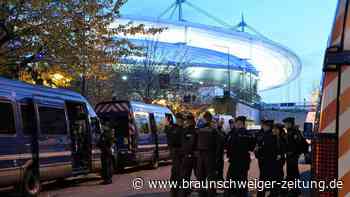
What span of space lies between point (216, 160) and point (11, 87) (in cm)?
473

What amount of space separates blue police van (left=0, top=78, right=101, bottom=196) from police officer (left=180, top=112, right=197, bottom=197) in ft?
12.0

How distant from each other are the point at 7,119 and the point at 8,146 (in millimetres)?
609

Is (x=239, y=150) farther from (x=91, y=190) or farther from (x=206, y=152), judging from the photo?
(x=91, y=190)

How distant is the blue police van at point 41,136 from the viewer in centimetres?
1245

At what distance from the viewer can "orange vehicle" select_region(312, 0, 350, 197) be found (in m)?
4.52

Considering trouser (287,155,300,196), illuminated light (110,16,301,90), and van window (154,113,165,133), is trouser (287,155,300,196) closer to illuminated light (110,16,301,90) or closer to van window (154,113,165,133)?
van window (154,113,165,133)

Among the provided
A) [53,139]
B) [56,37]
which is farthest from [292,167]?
[56,37]

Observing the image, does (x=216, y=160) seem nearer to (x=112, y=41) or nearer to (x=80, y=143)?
(x=80, y=143)

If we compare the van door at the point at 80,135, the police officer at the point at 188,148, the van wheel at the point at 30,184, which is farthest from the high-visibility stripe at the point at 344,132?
the van door at the point at 80,135

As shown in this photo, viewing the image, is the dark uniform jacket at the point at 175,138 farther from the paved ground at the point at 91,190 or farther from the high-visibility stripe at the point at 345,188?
the high-visibility stripe at the point at 345,188

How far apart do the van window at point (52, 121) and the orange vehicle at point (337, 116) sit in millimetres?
10441

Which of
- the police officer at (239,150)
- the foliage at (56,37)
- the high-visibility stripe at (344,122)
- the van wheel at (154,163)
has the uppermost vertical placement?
the foliage at (56,37)

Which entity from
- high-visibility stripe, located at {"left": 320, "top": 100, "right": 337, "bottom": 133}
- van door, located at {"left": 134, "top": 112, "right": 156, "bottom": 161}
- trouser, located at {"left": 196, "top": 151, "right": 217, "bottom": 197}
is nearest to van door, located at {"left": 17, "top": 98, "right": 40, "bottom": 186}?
trouser, located at {"left": 196, "top": 151, "right": 217, "bottom": 197}

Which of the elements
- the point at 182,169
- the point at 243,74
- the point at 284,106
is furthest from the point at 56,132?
the point at 284,106
